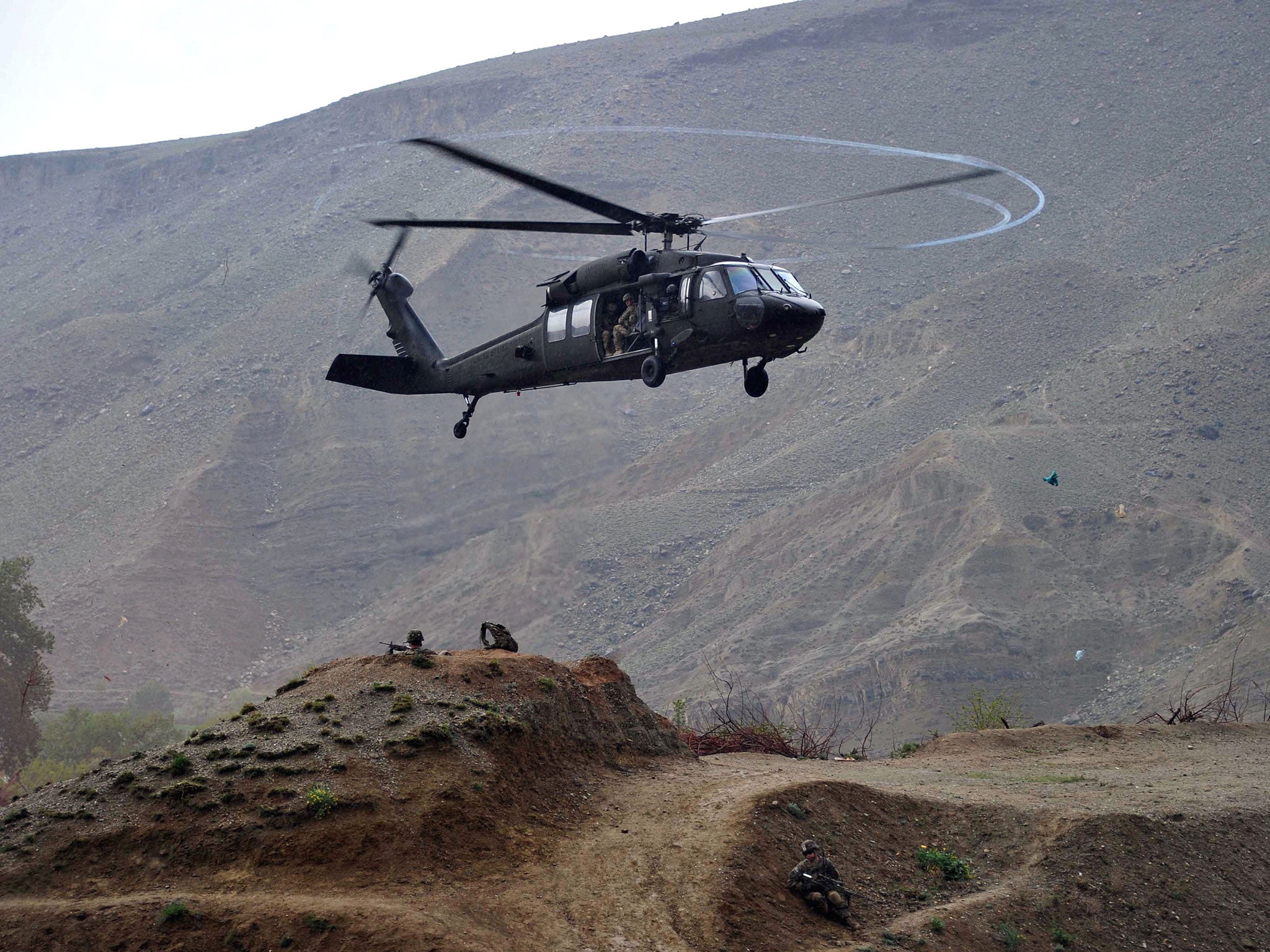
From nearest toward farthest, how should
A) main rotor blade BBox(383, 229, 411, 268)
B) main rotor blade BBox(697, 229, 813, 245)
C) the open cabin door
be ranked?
main rotor blade BBox(697, 229, 813, 245) < the open cabin door < main rotor blade BBox(383, 229, 411, 268)

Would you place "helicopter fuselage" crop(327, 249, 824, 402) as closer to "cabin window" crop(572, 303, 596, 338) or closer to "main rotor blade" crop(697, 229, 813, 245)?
"cabin window" crop(572, 303, 596, 338)

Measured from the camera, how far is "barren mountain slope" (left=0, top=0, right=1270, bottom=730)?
161 ft

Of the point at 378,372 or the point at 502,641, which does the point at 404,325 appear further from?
the point at 502,641

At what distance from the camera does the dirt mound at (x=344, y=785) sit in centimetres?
1106

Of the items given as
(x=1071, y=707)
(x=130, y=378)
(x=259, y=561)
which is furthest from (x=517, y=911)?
(x=130, y=378)

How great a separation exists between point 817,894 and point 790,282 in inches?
386

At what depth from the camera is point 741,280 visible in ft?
57.9

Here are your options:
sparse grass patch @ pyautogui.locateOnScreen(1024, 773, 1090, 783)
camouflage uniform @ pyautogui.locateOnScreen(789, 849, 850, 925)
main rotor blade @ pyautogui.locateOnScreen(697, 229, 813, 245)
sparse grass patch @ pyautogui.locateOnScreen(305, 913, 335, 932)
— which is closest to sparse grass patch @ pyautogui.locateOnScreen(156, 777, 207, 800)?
sparse grass patch @ pyautogui.locateOnScreen(305, 913, 335, 932)

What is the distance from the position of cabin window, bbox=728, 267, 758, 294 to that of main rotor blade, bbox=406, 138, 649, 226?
162 cm

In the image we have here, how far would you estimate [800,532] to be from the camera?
55.8 metres

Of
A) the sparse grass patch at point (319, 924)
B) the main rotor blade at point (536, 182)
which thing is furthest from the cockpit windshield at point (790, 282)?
the sparse grass patch at point (319, 924)

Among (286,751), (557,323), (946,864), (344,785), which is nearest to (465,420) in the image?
(557,323)

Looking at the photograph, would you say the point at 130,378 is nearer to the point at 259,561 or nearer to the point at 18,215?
the point at 259,561

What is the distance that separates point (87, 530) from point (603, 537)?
2939 centimetres
